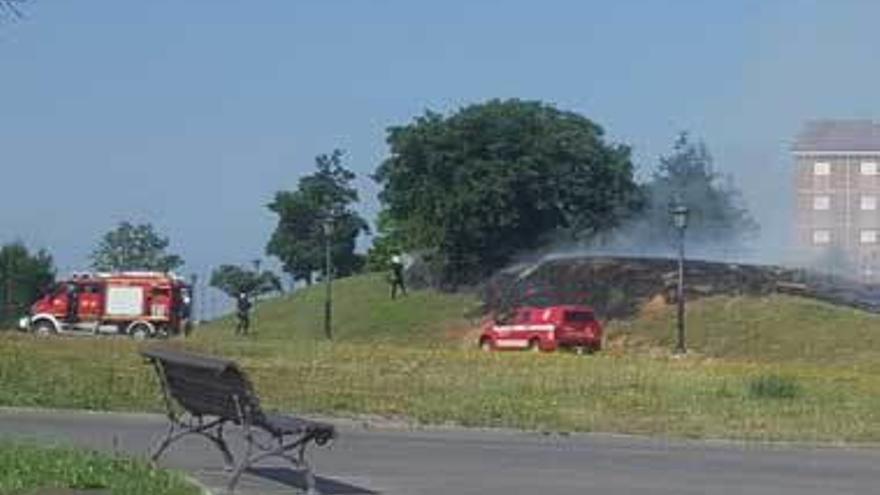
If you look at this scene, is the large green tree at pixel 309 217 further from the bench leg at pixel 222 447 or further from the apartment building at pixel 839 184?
the bench leg at pixel 222 447

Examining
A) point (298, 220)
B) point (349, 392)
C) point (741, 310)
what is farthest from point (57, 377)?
point (298, 220)

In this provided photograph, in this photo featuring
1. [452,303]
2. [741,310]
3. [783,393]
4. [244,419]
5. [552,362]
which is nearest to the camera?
[244,419]

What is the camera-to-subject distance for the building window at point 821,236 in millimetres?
122488

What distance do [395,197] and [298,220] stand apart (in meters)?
25.4

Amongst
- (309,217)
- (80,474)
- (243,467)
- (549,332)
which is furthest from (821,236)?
(80,474)

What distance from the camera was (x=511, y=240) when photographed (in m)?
97.5

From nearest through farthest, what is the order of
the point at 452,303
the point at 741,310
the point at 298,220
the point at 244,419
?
the point at 244,419, the point at 741,310, the point at 452,303, the point at 298,220

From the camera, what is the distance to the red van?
65875 millimetres

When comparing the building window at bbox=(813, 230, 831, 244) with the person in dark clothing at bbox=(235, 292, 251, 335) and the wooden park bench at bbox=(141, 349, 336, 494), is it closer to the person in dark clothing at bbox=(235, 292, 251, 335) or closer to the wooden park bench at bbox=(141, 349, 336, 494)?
the person in dark clothing at bbox=(235, 292, 251, 335)

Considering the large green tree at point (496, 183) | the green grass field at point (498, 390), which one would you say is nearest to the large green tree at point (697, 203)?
the large green tree at point (496, 183)

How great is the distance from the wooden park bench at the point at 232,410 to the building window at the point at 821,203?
117 meters

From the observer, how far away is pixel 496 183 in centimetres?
9431

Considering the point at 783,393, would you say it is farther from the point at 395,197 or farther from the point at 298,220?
the point at 298,220

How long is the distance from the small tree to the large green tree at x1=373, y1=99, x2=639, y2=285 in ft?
92.5
